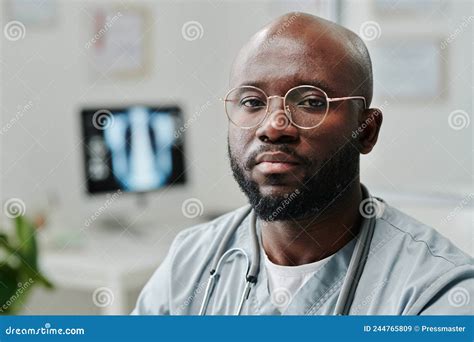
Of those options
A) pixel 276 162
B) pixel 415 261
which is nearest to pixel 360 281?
pixel 415 261

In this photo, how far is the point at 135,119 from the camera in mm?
2119

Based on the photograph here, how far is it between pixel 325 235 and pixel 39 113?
1394 millimetres

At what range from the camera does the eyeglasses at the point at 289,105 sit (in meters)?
0.86

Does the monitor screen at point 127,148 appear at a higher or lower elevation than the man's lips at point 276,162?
lower

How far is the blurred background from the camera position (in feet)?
6.43

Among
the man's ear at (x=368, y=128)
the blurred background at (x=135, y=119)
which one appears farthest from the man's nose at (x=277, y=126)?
the blurred background at (x=135, y=119)

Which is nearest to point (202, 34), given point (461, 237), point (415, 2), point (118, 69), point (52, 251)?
point (118, 69)

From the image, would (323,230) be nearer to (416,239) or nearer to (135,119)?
(416,239)

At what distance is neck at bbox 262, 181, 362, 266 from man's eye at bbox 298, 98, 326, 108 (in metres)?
0.14

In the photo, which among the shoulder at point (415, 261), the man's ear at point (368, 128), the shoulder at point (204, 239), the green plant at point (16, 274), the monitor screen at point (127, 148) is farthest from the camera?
the monitor screen at point (127, 148)

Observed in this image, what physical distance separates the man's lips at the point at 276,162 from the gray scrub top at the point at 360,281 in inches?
6.0

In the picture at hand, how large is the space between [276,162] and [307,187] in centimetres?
6

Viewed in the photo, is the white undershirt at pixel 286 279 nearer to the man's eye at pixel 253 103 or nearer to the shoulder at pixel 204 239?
the shoulder at pixel 204 239

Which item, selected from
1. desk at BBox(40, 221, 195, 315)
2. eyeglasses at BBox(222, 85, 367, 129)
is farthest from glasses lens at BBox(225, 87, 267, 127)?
desk at BBox(40, 221, 195, 315)
